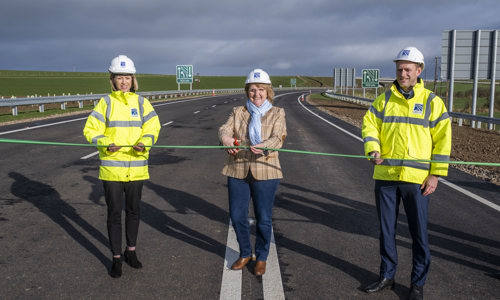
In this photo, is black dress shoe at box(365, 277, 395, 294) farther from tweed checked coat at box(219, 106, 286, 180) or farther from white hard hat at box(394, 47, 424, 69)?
white hard hat at box(394, 47, 424, 69)

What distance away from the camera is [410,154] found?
12.8 ft

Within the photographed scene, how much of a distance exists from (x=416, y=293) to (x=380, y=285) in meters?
0.30

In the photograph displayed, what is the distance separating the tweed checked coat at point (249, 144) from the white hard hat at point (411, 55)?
1.16m

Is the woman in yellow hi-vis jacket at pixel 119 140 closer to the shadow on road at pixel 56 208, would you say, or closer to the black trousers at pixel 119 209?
the black trousers at pixel 119 209

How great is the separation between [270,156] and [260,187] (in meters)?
0.31

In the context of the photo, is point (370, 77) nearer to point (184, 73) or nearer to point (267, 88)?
point (184, 73)

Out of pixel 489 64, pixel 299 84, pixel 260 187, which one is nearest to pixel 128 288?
pixel 260 187

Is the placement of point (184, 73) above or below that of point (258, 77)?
above

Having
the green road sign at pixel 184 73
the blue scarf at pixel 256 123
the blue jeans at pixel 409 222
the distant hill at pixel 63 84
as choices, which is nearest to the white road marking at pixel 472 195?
the blue jeans at pixel 409 222

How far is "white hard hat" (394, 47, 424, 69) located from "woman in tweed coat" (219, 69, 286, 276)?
116cm

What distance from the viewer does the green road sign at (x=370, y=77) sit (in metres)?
43.4

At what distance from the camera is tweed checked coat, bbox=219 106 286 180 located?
4.29 metres

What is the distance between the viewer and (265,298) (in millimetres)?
3797

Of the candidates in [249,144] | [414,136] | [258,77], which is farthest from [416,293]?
[258,77]
